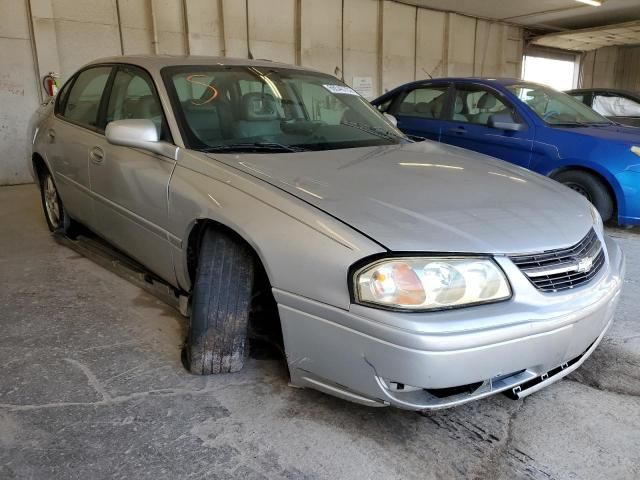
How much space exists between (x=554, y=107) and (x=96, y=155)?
4131mm

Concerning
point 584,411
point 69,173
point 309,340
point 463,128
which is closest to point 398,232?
point 309,340

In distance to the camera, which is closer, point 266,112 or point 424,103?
point 266,112

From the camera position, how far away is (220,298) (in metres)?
2.04

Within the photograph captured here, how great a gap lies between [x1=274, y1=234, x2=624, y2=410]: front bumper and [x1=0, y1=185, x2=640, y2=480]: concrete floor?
0.19 metres

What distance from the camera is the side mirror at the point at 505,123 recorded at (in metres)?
4.71

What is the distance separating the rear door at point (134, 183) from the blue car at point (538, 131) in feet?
10.8

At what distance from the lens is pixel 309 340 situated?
1.71 meters

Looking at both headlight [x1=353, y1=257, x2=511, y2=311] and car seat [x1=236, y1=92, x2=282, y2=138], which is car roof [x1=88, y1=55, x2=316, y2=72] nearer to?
car seat [x1=236, y1=92, x2=282, y2=138]

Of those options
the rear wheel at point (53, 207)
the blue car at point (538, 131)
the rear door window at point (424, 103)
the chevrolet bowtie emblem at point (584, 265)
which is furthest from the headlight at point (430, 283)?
the rear door window at point (424, 103)

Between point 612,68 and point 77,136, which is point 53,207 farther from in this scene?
point 612,68

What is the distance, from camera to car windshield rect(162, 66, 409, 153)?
7.83 feet

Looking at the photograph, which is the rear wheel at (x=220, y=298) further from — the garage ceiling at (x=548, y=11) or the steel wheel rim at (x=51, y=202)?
the garage ceiling at (x=548, y=11)

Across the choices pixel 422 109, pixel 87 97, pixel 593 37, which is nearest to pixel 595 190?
pixel 422 109

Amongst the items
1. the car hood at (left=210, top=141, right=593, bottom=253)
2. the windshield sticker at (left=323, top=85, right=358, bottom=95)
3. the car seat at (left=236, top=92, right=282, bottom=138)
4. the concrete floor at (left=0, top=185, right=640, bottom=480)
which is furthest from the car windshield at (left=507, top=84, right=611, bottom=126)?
the car seat at (left=236, top=92, right=282, bottom=138)
